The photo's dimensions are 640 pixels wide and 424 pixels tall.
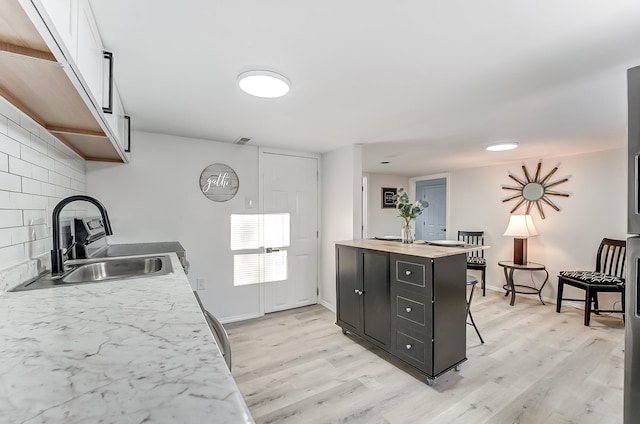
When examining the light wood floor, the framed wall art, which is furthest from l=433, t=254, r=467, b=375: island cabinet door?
the framed wall art

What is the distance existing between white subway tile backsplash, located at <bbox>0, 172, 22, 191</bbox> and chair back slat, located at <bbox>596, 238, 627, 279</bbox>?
5.18m

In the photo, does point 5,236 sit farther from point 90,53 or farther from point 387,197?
point 387,197

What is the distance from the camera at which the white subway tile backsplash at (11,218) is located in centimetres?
111

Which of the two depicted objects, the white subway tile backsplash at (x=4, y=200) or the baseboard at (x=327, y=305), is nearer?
the white subway tile backsplash at (x=4, y=200)

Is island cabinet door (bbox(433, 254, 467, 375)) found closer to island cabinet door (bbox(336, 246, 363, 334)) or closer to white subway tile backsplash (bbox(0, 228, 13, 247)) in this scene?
island cabinet door (bbox(336, 246, 363, 334))

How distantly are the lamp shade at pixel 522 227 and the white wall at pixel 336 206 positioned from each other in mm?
2310

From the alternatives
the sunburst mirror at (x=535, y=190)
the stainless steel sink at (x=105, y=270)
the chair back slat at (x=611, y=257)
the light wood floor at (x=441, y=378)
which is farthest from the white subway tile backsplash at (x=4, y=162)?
the sunburst mirror at (x=535, y=190)

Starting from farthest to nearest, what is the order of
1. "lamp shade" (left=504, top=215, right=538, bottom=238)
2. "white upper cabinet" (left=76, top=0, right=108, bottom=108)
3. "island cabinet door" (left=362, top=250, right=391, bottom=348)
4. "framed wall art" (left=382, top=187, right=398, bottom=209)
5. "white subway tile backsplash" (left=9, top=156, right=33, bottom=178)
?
1. "framed wall art" (left=382, top=187, right=398, bottom=209)
2. "lamp shade" (left=504, top=215, right=538, bottom=238)
3. "island cabinet door" (left=362, top=250, right=391, bottom=348)
4. "white subway tile backsplash" (left=9, top=156, right=33, bottom=178)
5. "white upper cabinet" (left=76, top=0, right=108, bottom=108)

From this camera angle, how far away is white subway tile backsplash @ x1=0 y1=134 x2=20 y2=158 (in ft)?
3.67

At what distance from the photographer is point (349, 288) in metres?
2.89

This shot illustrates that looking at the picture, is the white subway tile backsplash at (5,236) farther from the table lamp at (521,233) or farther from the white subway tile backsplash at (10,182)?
the table lamp at (521,233)

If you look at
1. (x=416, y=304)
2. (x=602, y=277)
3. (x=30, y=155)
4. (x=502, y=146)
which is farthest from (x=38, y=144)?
(x=602, y=277)

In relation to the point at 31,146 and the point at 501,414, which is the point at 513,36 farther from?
the point at 31,146

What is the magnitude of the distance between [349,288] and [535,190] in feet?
10.9
